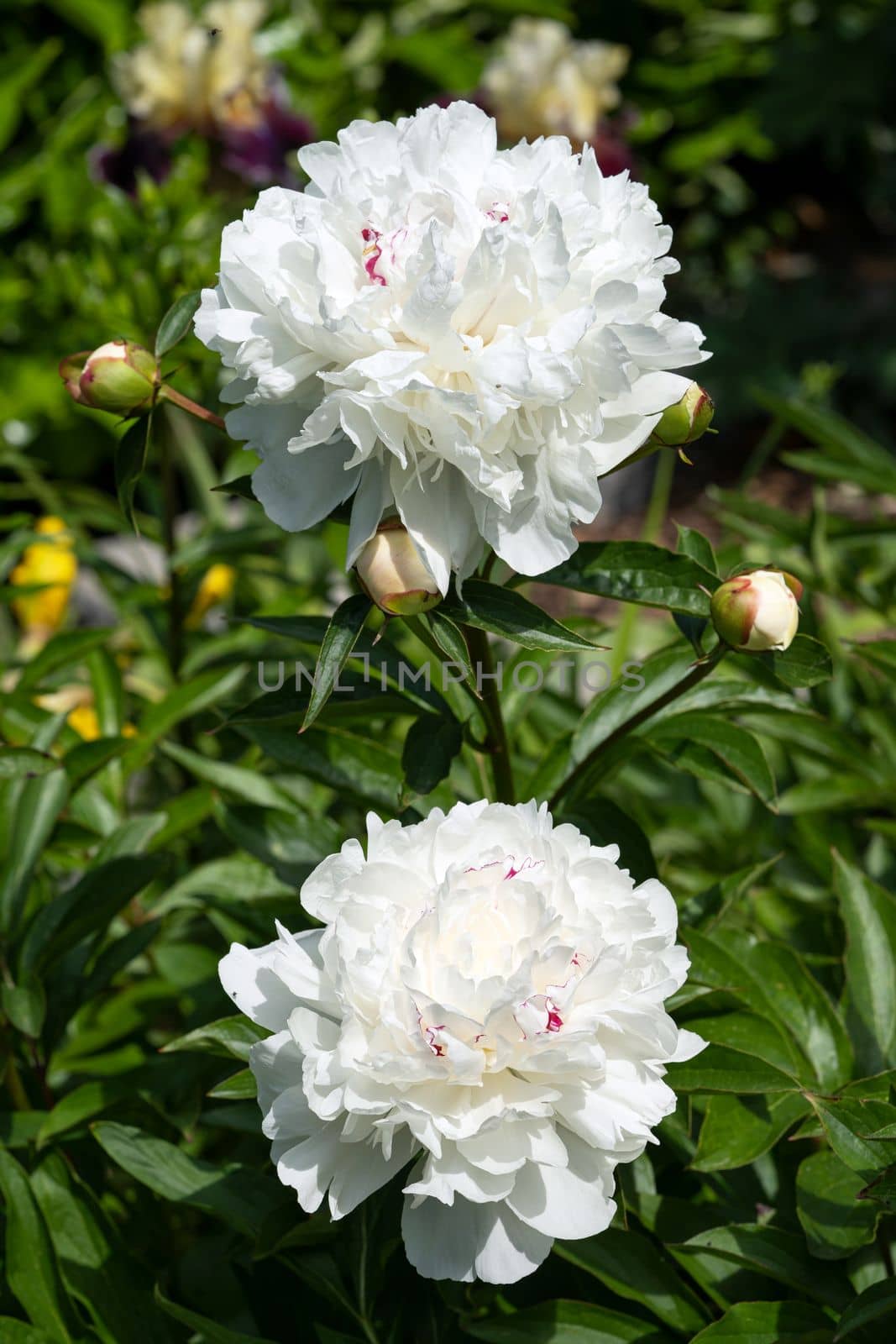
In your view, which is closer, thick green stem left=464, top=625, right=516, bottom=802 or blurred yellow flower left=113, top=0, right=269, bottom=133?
thick green stem left=464, top=625, right=516, bottom=802

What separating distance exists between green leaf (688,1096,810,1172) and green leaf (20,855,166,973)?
43cm

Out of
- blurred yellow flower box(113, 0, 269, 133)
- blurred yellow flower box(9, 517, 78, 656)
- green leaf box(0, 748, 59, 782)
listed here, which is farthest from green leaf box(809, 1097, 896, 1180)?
blurred yellow flower box(113, 0, 269, 133)

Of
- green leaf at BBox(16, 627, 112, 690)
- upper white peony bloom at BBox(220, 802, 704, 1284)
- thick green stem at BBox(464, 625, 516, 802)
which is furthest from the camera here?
green leaf at BBox(16, 627, 112, 690)

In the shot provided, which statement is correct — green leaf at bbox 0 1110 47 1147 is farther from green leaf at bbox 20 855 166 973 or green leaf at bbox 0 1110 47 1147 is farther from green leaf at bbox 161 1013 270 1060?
green leaf at bbox 161 1013 270 1060

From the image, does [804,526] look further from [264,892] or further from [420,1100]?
[420,1100]

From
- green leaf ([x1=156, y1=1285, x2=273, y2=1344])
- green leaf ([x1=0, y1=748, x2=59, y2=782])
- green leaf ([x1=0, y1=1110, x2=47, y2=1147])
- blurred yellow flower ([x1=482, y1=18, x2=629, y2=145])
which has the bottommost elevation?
blurred yellow flower ([x1=482, y1=18, x2=629, y2=145])

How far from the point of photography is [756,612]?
0.70m

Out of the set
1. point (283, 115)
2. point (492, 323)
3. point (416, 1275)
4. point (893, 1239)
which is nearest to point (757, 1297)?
point (893, 1239)

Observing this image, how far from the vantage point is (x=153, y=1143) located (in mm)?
833

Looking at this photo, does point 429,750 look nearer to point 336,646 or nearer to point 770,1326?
point 336,646

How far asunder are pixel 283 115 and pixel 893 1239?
1883 millimetres

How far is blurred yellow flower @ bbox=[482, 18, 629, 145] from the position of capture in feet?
8.28

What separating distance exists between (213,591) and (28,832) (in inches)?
34.7

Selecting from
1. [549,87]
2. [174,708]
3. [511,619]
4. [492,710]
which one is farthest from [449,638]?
[549,87]
